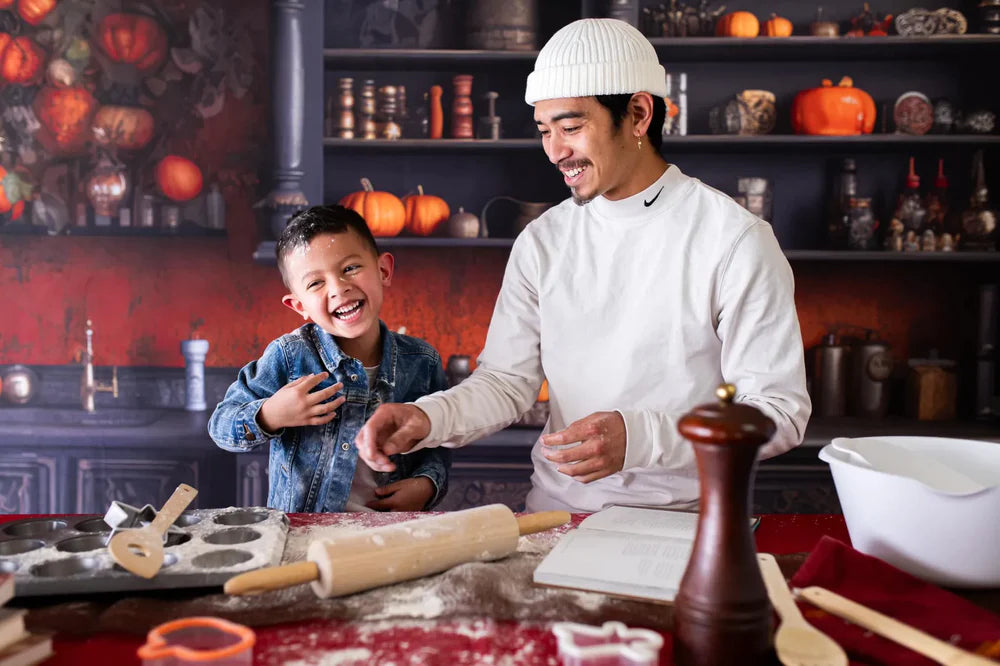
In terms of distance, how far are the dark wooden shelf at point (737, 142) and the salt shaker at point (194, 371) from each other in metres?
0.93

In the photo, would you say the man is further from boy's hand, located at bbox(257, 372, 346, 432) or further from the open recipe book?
the open recipe book

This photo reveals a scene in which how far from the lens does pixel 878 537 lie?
4.05 feet

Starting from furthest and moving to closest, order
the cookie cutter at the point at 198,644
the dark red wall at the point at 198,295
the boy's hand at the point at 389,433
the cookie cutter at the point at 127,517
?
the dark red wall at the point at 198,295, the boy's hand at the point at 389,433, the cookie cutter at the point at 127,517, the cookie cutter at the point at 198,644

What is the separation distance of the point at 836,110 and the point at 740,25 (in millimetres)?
479

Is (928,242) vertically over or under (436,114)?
under

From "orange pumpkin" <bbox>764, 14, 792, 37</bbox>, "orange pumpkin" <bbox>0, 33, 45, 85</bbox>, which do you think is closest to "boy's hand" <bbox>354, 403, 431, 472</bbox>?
"orange pumpkin" <bbox>764, 14, 792, 37</bbox>

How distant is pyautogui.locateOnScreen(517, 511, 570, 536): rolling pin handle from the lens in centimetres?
129

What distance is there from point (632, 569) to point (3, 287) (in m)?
3.55

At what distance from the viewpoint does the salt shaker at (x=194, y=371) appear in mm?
3643

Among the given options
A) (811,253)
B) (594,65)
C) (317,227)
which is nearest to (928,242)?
(811,253)

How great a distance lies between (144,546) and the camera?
45.8 inches

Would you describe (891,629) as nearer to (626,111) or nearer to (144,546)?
(144,546)

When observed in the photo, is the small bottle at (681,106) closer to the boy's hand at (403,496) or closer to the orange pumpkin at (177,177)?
the orange pumpkin at (177,177)

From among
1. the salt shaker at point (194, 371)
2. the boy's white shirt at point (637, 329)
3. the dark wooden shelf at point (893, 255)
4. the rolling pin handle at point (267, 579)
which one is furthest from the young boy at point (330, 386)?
the dark wooden shelf at point (893, 255)
